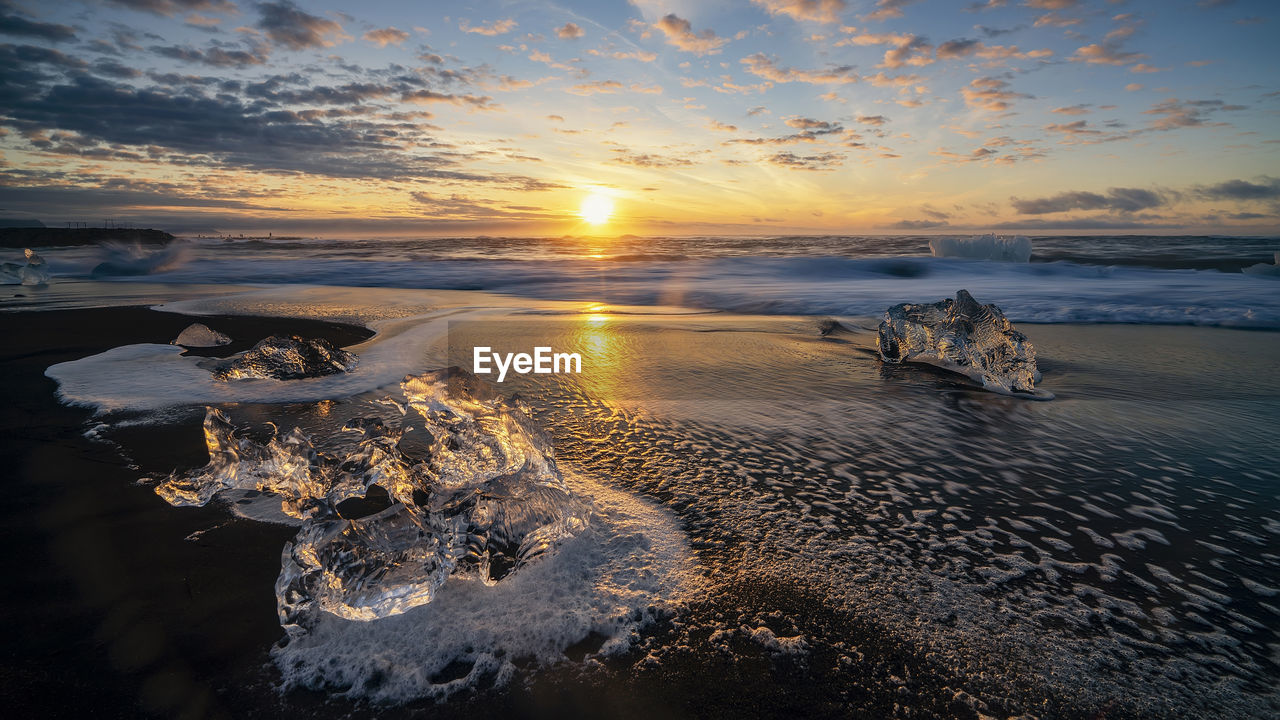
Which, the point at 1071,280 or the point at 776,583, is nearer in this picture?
the point at 776,583

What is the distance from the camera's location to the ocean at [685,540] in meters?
1.54

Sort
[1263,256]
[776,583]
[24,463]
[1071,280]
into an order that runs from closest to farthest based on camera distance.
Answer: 1. [776,583]
2. [24,463]
3. [1071,280]
4. [1263,256]

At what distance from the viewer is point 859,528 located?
90.4 inches

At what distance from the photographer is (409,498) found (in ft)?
7.52

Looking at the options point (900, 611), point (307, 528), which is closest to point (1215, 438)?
point (900, 611)

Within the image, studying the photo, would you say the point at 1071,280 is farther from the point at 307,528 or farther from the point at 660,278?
the point at 307,528

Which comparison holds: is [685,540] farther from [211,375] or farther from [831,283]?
[831,283]

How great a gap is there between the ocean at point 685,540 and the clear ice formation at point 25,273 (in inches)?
472

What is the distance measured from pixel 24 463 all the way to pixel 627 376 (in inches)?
137

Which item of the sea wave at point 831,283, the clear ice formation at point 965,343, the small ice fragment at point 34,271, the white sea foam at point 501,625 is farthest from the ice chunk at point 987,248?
the small ice fragment at point 34,271

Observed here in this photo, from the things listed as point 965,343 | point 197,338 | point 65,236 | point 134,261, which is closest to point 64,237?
point 65,236

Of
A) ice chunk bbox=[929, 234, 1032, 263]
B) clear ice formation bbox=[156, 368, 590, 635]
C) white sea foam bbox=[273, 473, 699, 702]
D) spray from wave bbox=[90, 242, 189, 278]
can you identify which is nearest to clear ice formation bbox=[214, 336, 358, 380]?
clear ice formation bbox=[156, 368, 590, 635]

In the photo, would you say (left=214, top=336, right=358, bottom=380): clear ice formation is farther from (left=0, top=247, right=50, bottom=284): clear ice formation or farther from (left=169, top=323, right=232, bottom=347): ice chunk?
(left=0, top=247, right=50, bottom=284): clear ice formation

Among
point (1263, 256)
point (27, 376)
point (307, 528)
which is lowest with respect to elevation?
point (27, 376)
